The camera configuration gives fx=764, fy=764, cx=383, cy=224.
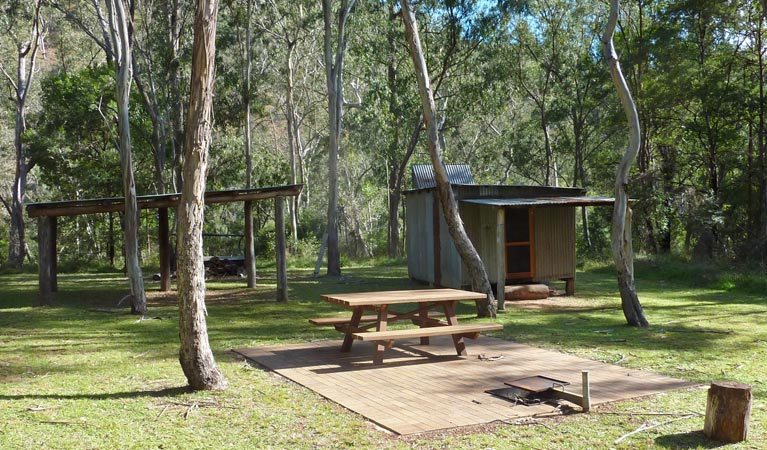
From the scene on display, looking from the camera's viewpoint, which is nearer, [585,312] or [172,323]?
[172,323]

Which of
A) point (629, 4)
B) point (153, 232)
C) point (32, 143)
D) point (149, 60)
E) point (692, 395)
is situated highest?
point (629, 4)

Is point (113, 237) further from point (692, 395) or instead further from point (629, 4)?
point (692, 395)

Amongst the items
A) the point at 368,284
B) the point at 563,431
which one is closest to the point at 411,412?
the point at 563,431

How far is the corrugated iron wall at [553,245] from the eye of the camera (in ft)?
55.8

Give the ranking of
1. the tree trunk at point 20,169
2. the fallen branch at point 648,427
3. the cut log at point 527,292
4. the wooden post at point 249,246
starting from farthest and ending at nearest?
the tree trunk at point 20,169 < the wooden post at point 249,246 < the cut log at point 527,292 < the fallen branch at point 648,427

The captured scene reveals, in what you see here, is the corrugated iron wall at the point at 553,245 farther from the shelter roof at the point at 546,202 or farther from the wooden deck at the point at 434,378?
the wooden deck at the point at 434,378

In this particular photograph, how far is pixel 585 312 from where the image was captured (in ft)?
45.4

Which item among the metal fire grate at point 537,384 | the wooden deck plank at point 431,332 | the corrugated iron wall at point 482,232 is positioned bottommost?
the metal fire grate at point 537,384

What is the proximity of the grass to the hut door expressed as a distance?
1344 mm

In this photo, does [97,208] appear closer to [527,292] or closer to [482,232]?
[482,232]

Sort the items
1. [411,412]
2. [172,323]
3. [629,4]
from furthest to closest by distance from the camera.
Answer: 1. [629,4]
2. [172,323]
3. [411,412]

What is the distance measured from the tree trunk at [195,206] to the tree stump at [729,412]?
4477mm

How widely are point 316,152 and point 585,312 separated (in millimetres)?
33237

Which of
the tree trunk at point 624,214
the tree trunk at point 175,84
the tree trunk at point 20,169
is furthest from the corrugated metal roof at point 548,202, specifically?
the tree trunk at point 20,169
